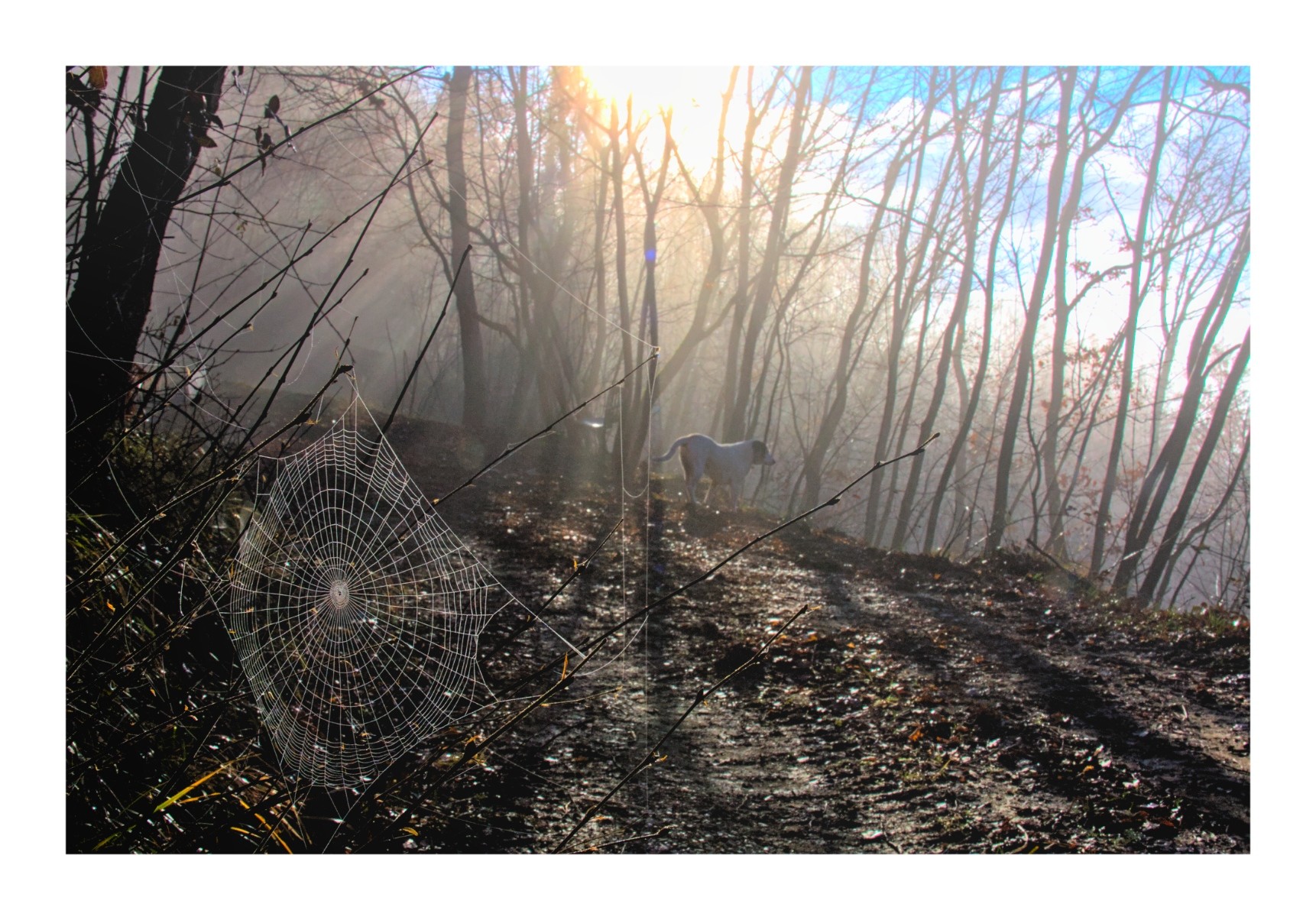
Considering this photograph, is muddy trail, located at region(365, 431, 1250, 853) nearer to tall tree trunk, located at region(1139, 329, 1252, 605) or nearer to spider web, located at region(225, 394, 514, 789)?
spider web, located at region(225, 394, 514, 789)

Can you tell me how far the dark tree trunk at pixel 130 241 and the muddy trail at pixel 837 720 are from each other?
1.31 metres

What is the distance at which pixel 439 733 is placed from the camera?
2.17m

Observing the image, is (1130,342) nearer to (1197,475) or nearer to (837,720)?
(1197,475)

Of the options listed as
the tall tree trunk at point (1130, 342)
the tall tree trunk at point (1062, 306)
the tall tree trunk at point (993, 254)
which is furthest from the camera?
the tall tree trunk at point (993, 254)

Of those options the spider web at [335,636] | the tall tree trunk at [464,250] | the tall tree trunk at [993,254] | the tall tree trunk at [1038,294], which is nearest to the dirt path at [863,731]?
the spider web at [335,636]

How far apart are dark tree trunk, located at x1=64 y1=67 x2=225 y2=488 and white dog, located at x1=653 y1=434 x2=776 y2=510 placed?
10.4ft

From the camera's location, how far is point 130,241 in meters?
2.18

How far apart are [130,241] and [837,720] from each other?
7.91 feet

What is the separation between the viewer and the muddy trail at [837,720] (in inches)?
77.1

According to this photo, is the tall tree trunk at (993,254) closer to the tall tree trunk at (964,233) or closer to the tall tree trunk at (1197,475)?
the tall tree trunk at (964,233)

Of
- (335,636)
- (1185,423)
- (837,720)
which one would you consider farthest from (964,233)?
(335,636)

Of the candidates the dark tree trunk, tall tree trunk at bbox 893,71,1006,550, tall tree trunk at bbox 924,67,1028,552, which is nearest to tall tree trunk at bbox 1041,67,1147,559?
tall tree trunk at bbox 924,67,1028,552
